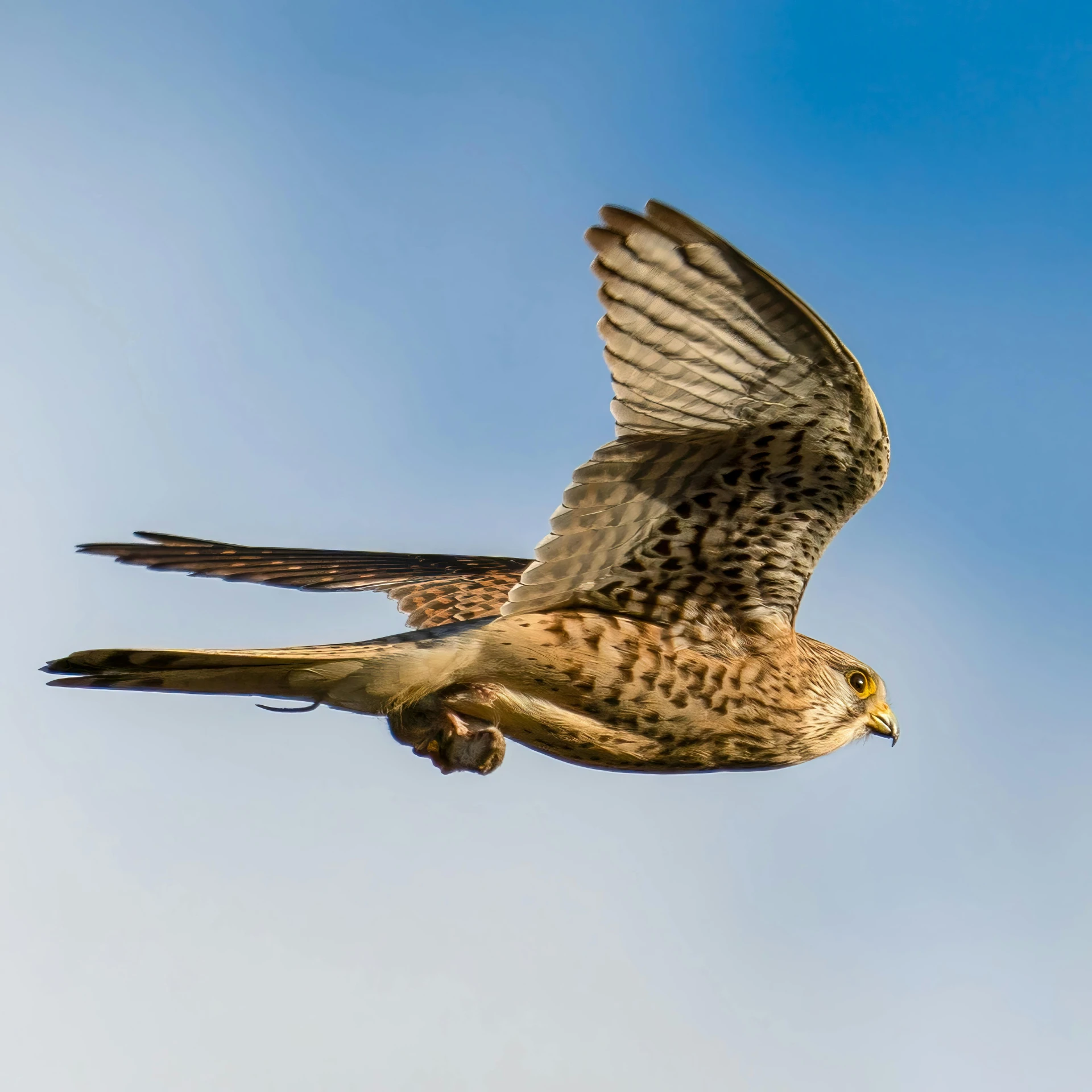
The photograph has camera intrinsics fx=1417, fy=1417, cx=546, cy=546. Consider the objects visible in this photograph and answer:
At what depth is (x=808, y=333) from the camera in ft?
15.7

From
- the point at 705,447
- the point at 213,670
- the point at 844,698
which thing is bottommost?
the point at 213,670

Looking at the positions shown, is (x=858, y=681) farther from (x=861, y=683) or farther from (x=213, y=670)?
(x=213, y=670)

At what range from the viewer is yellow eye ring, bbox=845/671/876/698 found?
6410 mm

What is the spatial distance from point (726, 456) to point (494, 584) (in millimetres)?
1837

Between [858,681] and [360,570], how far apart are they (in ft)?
7.87

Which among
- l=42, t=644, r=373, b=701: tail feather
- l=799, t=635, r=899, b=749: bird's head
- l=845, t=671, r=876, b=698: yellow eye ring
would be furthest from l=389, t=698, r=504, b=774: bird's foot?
l=845, t=671, r=876, b=698: yellow eye ring

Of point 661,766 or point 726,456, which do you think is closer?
point 726,456

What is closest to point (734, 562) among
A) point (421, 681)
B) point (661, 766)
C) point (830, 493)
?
point (830, 493)

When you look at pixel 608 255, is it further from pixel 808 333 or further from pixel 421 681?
pixel 421 681

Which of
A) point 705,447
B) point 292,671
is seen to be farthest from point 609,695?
point 292,671

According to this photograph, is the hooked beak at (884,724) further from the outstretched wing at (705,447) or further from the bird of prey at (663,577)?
the outstretched wing at (705,447)

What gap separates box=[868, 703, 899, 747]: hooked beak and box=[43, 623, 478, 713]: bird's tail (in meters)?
2.15

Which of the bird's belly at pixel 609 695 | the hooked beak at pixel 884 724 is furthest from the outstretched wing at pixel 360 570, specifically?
the hooked beak at pixel 884 724

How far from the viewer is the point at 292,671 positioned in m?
5.19
